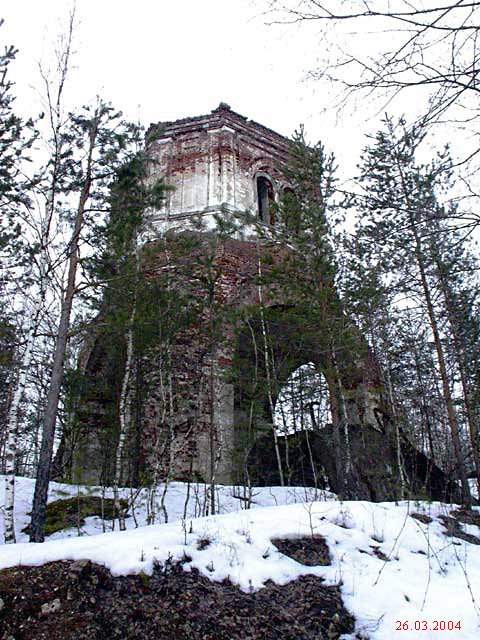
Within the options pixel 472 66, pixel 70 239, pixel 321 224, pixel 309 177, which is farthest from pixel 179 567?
pixel 309 177

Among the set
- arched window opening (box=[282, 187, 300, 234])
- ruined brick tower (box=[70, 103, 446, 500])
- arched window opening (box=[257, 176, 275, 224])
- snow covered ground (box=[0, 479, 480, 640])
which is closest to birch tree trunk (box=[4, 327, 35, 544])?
ruined brick tower (box=[70, 103, 446, 500])

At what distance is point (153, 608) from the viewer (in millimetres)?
4023

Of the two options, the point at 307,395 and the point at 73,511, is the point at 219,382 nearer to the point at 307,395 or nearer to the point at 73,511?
the point at 307,395

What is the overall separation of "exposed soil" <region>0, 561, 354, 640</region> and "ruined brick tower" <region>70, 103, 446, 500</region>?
4707 millimetres

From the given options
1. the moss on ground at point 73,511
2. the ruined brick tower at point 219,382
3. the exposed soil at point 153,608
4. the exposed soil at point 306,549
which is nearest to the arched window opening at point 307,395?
the ruined brick tower at point 219,382

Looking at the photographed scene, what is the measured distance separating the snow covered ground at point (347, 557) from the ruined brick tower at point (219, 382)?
9.40ft

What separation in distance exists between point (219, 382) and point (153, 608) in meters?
7.98

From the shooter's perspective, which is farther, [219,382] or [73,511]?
[219,382]

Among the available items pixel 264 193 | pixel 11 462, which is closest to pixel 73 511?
pixel 11 462

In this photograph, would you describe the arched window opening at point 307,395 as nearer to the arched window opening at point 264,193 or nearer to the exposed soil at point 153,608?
the arched window opening at point 264,193

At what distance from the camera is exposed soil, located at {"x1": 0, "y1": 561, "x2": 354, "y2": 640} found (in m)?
3.80

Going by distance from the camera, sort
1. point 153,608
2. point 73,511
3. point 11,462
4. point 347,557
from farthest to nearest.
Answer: point 73,511, point 11,462, point 347,557, point 153,608

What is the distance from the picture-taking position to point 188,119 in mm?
17703

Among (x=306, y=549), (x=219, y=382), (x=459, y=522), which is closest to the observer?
(x=306, y=549)
